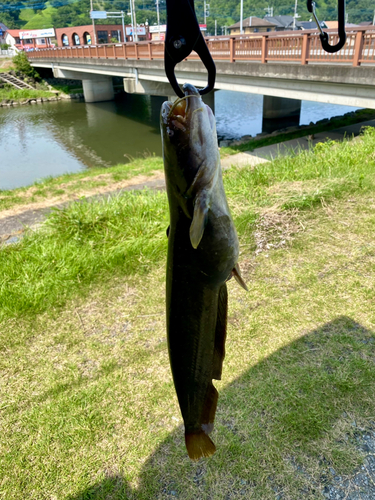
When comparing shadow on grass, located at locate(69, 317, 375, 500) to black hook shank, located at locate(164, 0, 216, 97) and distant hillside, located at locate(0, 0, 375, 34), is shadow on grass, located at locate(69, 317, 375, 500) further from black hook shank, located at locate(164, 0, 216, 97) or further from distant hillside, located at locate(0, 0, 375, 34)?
distant hillside, located at locate(0, 0, 375, 34)

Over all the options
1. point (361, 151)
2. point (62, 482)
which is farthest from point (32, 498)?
point (361, 151)

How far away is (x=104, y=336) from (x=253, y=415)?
1.90 meters

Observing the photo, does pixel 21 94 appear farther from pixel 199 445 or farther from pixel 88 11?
pixel 88 11

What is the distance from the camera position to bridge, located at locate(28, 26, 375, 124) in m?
10.9

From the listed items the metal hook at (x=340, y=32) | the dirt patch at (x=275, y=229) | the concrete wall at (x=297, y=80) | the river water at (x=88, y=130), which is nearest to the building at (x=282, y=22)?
the river water at (x=88, y=130)

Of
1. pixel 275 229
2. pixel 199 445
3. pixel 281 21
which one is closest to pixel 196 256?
pixel 199 445

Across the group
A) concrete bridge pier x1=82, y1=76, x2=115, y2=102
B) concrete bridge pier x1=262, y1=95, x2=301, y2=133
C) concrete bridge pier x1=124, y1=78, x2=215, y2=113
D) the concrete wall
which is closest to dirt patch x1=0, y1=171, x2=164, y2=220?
the concrete wall

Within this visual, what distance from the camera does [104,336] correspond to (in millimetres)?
4328

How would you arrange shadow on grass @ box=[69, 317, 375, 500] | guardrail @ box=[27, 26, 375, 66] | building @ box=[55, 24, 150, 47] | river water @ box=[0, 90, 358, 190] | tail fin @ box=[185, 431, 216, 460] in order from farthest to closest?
building @ box=[55, 24, 150, 47] < river water @ box=[0, 90, 358, 190] < guardrail @ box=[27, 26, 375, 66] < shadow on grass @ box=[69, 317, 375, 500] < tail fin @ box=[185, 431, 216, 460]

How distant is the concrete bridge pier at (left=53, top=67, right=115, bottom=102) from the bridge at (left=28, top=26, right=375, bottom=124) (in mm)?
13742

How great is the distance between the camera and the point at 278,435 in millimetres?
3051

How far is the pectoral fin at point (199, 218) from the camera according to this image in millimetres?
1342

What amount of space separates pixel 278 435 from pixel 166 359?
53.7 inches

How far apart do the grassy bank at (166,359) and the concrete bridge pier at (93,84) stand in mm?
33940
